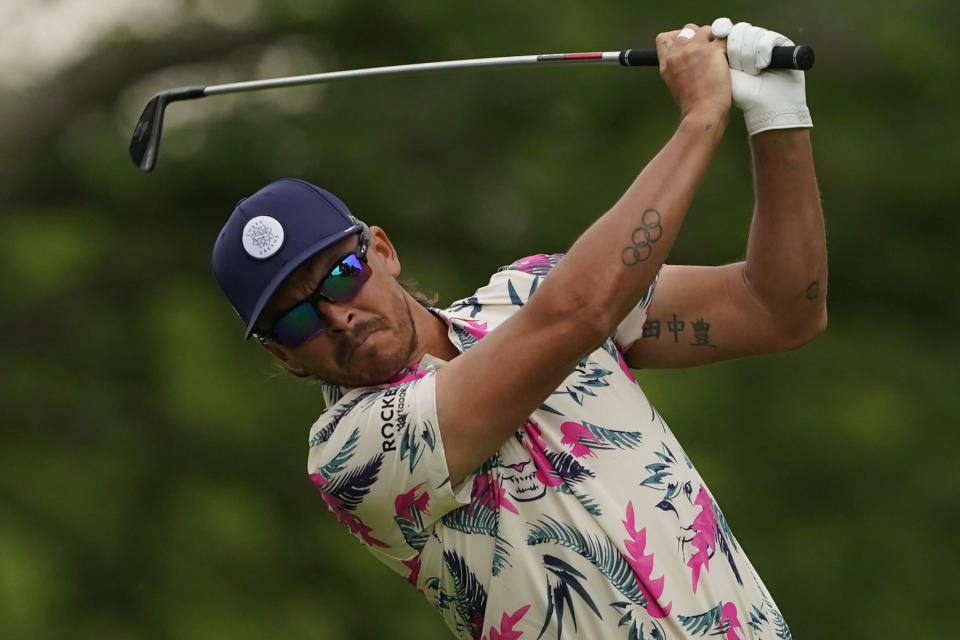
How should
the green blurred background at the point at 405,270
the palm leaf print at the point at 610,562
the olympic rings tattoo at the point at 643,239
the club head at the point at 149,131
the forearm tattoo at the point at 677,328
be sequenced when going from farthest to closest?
1. the green blurred background at the point at 405,270
2. the club head at the point at 149,131
3. the forearm tattoo at the point at 677,328
4. the palm leaf print at the point at 610,562
5. the olympic rings tattoo at the point at 643,239

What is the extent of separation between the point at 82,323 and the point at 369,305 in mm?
6089

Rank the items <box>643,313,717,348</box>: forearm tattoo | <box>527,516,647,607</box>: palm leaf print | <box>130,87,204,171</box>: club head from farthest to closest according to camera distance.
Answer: <box>130,87,204,171</box>: club head → <box>643,313,717,348</box>: forearm tattoo → <box>527,516,647,607</box>: palm leaf print

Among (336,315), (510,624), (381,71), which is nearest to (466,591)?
(510,624)

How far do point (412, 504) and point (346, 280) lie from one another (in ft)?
1.49

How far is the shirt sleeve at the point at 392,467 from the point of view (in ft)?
9.18

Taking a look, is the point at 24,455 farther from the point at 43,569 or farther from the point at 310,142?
the point at 310,142

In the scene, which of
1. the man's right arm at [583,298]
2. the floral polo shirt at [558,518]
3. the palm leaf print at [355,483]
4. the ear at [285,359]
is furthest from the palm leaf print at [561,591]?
the ear at [285,359]

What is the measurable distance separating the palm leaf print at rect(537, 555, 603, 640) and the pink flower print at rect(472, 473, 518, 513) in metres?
0.13

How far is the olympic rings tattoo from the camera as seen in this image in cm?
264

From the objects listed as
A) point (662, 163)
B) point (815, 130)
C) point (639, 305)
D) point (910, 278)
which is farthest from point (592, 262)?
point (910, 278)

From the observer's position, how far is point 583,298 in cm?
265

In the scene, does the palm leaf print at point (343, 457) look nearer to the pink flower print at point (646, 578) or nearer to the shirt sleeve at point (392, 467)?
the shirt sleeve at point (392, 467)

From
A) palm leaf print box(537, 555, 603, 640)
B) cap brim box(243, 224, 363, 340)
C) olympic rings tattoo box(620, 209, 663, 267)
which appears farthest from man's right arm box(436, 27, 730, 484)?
cap brim box(243, 224, 363, 340)

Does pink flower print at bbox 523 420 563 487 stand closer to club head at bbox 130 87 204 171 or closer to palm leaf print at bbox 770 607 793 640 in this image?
palm leaf print at bbox 770 607 793 640
